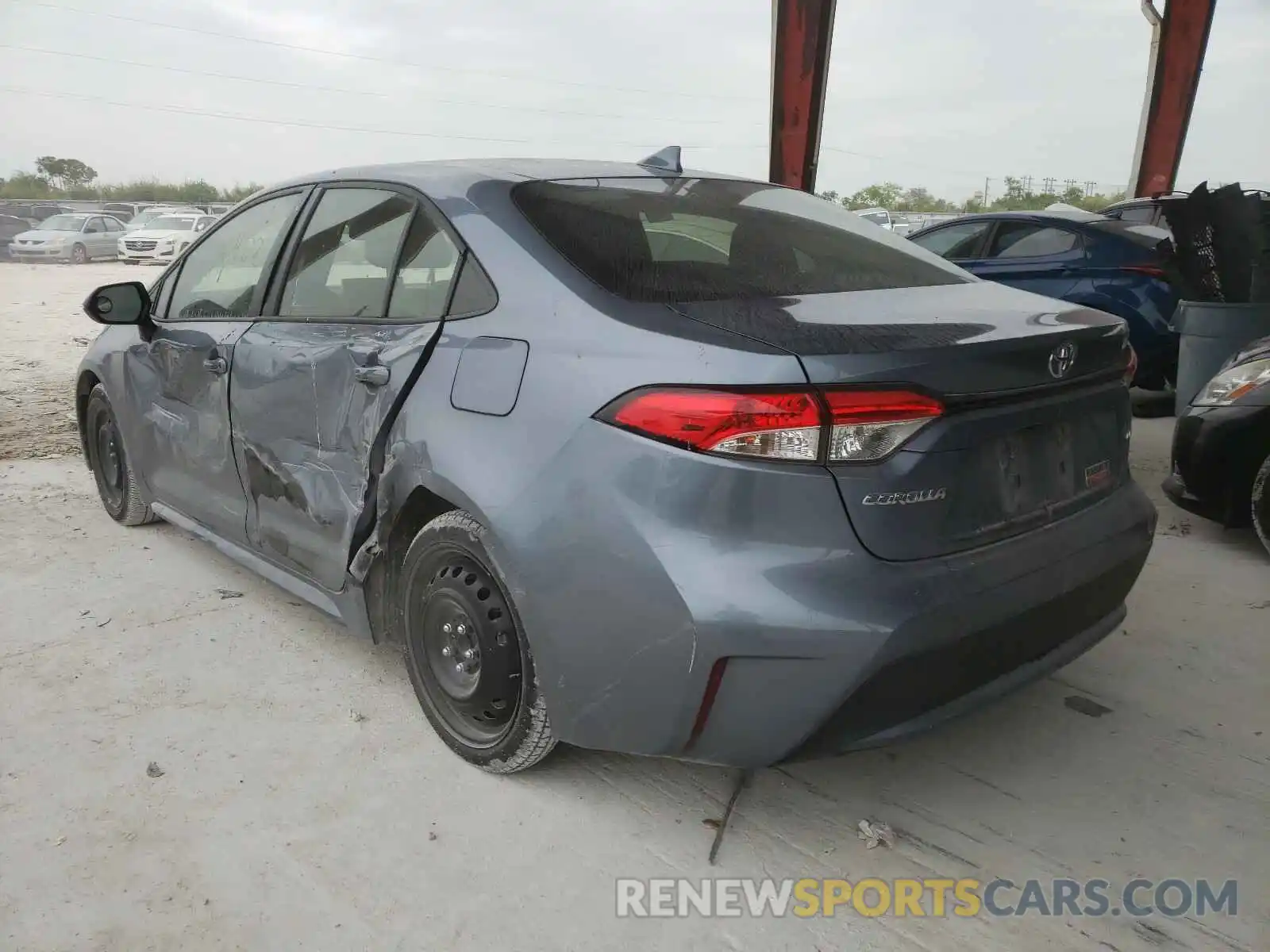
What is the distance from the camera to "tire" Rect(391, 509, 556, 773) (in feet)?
7.16

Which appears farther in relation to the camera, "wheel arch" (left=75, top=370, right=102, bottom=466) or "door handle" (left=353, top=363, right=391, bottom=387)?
"wheel arch" (left=75, top=370, right=102, bottom=466)

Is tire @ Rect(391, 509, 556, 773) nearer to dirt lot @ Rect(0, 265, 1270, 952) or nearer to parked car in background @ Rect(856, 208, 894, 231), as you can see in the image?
dirt lot @ Rect(0, 265, 1270, 952)

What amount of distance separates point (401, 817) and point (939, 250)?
6.80m

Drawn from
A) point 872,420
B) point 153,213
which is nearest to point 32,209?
point 153,213

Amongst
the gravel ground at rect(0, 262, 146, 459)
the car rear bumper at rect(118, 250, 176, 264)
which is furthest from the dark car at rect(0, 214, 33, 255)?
the gravel ground at rect(0, 262, 146, 459)

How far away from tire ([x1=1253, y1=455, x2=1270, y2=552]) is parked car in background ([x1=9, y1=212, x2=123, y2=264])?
25.3 metres

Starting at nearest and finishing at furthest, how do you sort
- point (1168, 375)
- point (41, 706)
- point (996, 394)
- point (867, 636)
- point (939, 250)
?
point (867, 636) < point (996, 394) < point (41, 706) < point (1168, 375) < point (939, 250)

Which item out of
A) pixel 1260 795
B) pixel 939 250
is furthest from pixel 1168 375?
pixel 1260 795

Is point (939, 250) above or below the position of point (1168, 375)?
above

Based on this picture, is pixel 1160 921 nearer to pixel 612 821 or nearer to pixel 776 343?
pixel 612 821

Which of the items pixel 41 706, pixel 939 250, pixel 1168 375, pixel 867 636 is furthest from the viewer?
pixel 939 250

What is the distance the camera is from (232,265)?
10.8 feet

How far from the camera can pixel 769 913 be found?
1.92 meters

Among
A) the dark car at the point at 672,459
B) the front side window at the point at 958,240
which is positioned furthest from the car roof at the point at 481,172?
the front side window at the point at 958,240
